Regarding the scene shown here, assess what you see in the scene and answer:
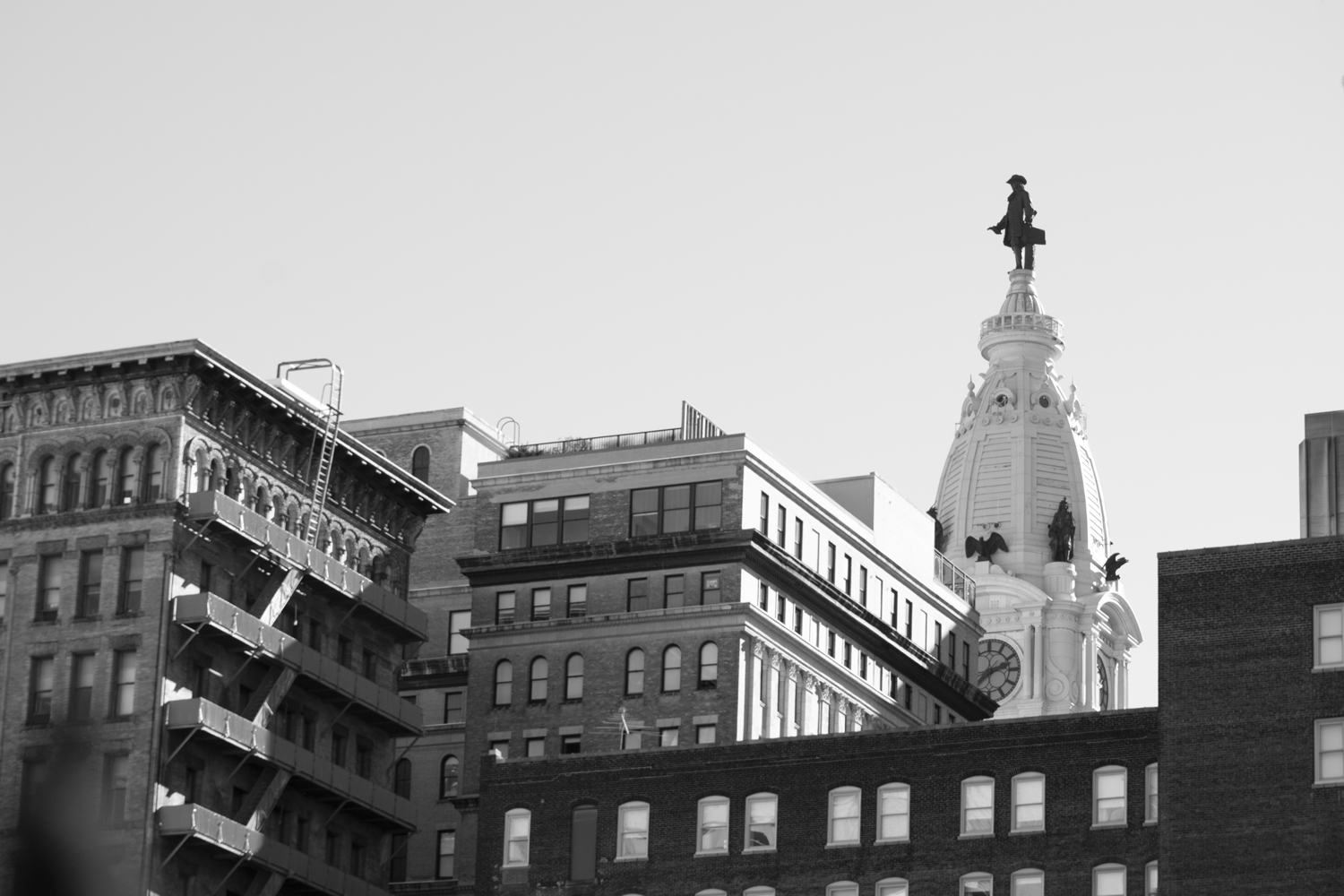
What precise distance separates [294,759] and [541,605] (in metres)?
20.2

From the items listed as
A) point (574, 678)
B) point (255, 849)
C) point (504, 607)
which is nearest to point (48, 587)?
point (255, 849)

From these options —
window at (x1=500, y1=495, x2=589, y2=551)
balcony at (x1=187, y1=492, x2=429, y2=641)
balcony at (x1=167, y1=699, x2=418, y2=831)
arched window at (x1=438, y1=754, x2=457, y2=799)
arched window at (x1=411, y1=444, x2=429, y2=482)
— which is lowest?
balcony at (x1=167, y1=699, x2=418, y2=831)

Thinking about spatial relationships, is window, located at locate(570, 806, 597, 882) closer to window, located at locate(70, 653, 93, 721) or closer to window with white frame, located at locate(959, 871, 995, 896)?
window with white frame, located at locate(959, 871, 995, 896)

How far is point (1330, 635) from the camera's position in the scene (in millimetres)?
120562

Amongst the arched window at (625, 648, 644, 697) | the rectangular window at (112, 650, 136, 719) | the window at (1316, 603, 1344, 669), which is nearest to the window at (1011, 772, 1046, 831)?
the window at (1316, 603, 1344, 669)

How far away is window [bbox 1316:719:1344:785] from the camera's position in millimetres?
118875

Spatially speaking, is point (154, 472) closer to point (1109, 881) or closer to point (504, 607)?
point (504, 607)

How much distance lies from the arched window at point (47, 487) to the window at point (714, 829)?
1133 inches

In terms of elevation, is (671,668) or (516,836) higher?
(671,668)

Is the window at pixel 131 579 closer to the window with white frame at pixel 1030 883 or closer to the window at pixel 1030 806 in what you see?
the window at pixel 1030 806

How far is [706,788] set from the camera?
443 ft

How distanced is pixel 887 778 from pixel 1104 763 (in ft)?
28.3

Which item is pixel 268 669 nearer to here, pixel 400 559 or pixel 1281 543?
pixel 400 559

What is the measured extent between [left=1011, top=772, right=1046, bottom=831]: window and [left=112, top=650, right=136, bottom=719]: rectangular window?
111 feet
